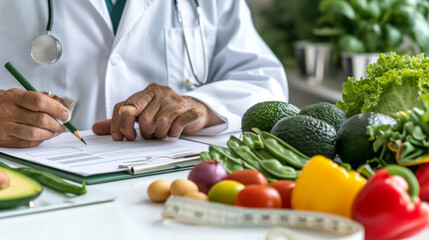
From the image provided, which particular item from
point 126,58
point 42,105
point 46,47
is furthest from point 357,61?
point 42,105

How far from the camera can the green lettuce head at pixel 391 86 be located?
1039 mm

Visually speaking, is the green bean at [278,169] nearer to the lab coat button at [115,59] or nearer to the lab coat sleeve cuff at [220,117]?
the lab coat sleeve cuff at [220,117]

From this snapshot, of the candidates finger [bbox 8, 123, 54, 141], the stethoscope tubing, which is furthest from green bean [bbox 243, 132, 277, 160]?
the stethoscope tubing

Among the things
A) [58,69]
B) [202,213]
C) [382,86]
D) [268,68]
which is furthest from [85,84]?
[202,213]

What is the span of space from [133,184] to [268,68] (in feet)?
2.80

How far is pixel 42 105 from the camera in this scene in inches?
46.8

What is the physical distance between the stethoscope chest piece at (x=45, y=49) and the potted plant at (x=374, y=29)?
1541mm

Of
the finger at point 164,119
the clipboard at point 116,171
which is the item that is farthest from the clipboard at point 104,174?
the finger at point 164,119

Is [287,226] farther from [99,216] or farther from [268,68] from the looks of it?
[268,68]

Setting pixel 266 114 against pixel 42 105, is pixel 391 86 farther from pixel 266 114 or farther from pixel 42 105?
pixel 42 105

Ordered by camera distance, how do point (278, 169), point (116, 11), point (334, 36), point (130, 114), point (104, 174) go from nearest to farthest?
point (278, 169) → point (104, 174) → point (130, 114) → point (116, 11) → point (334, 36)

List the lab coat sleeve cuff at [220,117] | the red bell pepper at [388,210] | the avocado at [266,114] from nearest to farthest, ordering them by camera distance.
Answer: the red bell pepper at [388,210] < the avocado at [266,114] < the lab coat sleeve cuff at [220,117]

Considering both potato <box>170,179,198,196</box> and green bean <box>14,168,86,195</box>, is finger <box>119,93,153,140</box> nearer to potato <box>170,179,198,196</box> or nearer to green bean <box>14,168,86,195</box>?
green bean <box>14,168,86,195</box>

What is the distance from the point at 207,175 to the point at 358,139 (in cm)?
25
